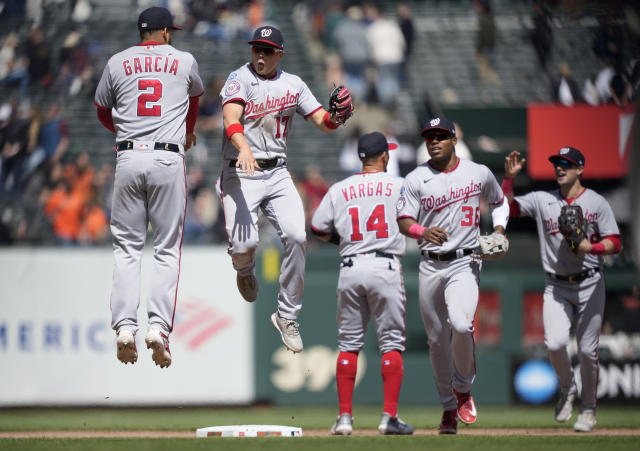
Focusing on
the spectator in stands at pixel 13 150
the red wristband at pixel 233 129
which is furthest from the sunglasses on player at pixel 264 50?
the spectator in stands at pixel 13 150

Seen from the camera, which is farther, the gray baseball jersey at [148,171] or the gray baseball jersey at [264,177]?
the gray baseball jersey at [264,177]

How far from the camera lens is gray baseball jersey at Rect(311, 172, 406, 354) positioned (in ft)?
26.3

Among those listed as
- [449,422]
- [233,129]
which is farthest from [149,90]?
[449,422]

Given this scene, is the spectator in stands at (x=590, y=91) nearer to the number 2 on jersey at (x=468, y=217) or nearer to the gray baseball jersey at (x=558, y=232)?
the gray baseball jersey at (x=558, y=232)

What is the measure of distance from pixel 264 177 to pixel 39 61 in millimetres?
9522

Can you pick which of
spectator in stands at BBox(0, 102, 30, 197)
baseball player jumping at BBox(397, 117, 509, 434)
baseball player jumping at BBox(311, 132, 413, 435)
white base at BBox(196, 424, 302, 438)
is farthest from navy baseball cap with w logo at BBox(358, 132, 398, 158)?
spectator in stands at BBox(0, 102, 30, 197)

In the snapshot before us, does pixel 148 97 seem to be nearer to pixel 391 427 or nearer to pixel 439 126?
pixel 439 126

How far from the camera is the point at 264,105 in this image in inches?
306

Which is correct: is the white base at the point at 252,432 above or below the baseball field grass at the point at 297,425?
above

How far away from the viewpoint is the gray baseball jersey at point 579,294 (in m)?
8.78

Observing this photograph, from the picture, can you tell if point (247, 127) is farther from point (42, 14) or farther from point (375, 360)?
point (42, 14)

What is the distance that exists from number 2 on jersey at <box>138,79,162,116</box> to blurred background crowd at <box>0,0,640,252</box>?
5541mm

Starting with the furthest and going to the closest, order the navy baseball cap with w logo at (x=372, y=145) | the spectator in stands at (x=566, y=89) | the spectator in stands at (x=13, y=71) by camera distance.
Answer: the spectator in stands at (x=13, y=71) < the spectator in stands at (x=566, y=89) < the navy baseball cap with w logo at (x=372, y=145)

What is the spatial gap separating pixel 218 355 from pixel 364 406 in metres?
1.86
